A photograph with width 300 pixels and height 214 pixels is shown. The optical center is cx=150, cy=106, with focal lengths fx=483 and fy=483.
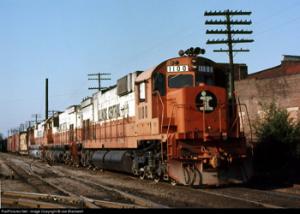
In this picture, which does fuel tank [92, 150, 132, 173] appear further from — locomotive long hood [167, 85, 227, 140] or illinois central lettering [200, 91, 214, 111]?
illinois central lettering [200, 91, 214, 111]

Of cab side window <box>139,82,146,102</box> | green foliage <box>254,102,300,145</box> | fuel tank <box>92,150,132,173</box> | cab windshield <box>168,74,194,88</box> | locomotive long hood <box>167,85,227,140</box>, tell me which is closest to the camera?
locomotive long hood <box>167,85,227,140</box>

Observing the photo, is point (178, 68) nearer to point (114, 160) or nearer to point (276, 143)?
→ point (114, 160)

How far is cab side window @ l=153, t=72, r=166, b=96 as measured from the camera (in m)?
15.3

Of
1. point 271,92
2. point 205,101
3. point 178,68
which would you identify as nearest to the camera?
point 205,101

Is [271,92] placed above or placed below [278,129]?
above

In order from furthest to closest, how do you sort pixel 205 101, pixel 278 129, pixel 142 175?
pixel 278 129 → pixel 142 175 → pixel 205 101

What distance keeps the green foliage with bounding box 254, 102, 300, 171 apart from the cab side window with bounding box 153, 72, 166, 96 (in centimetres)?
689

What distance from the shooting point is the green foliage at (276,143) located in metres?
19.8

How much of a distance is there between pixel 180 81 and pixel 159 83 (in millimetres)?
669

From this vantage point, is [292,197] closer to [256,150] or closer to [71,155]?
[256,150]

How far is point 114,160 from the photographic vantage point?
66.2ft

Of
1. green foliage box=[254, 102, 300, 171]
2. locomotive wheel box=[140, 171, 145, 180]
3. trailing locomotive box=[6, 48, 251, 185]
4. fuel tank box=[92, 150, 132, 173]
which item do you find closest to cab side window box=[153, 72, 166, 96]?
trailing locomotive box=[6, 48, 251, 185]

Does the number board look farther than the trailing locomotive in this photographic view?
Yes

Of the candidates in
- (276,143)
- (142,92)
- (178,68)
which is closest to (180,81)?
(178,68)
